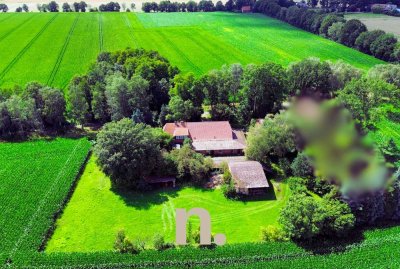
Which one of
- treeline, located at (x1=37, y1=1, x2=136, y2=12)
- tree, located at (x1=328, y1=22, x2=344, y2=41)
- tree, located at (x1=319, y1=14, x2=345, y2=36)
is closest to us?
tree, located at (x1=328, y1=22, x2=344, y2=41)

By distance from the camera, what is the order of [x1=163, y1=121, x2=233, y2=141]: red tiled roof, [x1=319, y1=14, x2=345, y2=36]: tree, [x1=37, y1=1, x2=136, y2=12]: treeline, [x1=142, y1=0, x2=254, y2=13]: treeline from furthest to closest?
[x1=142, y1=0, x2=254, y2=13]: treeline → [x1=37, y1=1, x2=136, y2=12]: treeline → [x1=319, y1=14, x2=345, y2=36]: tree → [x1=163, y1=121, x2=233, y2=141]: red tiled roof

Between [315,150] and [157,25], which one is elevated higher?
[315,150]

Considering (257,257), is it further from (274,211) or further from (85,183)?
(85,183)

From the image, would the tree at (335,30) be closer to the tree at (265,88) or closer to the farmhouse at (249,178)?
the tree at (265,88)

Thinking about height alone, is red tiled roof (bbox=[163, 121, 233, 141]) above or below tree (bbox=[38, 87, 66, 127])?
below

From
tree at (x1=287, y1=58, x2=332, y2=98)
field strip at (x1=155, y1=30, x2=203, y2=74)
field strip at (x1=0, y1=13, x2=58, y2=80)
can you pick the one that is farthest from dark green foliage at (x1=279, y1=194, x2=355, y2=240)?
field strip at (x1=0, y1=13, x2=58, y2=80)

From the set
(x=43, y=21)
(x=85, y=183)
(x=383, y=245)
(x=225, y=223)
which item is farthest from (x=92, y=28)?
(x=383, y=245)

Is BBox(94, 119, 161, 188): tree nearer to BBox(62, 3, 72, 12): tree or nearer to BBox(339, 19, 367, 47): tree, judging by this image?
BBox(339, 19, 367, 47): tree

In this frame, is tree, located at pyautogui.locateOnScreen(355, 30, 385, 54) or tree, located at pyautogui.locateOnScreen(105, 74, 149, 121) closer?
tree, located at pyautogui.locateOnScreen(105, 74, 149, 121)
